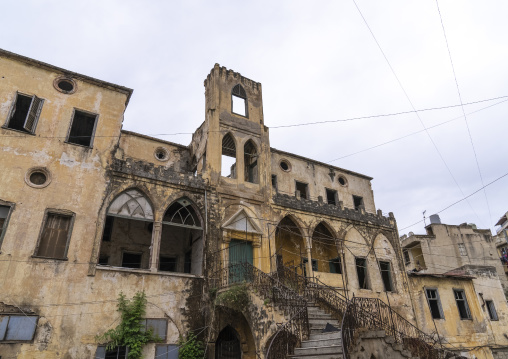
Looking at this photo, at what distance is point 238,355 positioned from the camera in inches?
595

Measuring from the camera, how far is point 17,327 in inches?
449

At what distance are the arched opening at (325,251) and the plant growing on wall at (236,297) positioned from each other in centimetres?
863

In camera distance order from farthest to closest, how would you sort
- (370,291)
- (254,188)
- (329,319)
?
(370,291), (254,188), (329,319)

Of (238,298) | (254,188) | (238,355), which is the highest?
(254,188)

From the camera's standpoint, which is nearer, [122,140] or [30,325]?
[30,325]

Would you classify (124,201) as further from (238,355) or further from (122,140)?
(238,355)

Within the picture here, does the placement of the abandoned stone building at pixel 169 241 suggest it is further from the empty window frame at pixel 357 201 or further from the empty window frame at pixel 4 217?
the empty window frame at pixel 357 201

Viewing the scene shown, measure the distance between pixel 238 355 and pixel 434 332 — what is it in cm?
1220

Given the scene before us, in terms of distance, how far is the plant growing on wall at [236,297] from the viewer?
516 inches

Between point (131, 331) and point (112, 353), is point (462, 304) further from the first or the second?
point (112, 353)

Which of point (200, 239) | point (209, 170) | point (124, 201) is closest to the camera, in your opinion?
point (124, 201)

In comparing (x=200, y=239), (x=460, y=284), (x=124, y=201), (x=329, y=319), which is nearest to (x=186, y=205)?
(x=200, y=239)

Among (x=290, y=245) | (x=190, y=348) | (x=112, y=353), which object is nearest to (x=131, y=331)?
(x=112, y=353)

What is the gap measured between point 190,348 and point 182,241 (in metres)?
6.33
